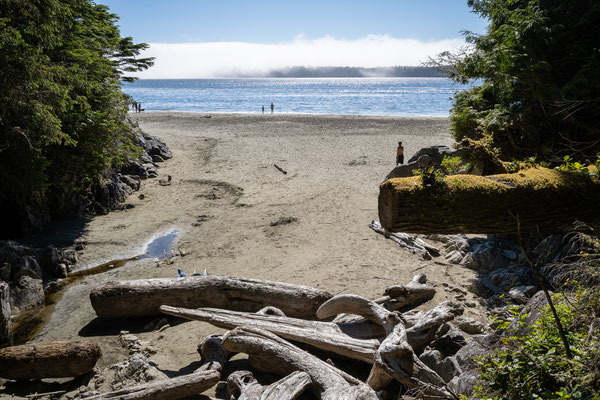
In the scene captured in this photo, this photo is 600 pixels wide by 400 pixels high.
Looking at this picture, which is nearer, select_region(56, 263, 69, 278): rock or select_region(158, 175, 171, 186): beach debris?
select_region(56, 263, 69, 278): rock

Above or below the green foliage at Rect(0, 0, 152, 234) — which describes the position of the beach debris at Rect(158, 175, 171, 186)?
below

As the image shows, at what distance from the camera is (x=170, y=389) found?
594 cm

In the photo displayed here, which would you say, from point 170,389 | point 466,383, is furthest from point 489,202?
point 170,389

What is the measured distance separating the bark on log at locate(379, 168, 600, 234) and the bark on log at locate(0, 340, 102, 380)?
19.4ft

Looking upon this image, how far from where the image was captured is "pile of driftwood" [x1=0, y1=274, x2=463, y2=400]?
5.77 metres

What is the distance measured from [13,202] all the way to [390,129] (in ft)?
108

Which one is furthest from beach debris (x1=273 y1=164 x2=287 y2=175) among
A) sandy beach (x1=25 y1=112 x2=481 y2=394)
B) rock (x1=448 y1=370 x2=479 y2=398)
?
rock (x1=448 y1=370 x2=479 y2=398)

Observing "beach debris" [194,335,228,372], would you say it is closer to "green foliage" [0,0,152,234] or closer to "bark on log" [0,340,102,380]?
"bark on log" [0,340,102,380]

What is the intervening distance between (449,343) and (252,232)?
28.7 ft

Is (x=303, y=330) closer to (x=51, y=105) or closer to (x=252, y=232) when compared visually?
(x=252, y=232)

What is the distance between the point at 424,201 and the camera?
4.38 metres

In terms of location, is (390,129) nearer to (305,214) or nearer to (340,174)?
(340,174)

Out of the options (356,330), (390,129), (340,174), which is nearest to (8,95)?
(356,330)

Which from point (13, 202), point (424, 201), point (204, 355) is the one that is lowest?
point (204, 355)
